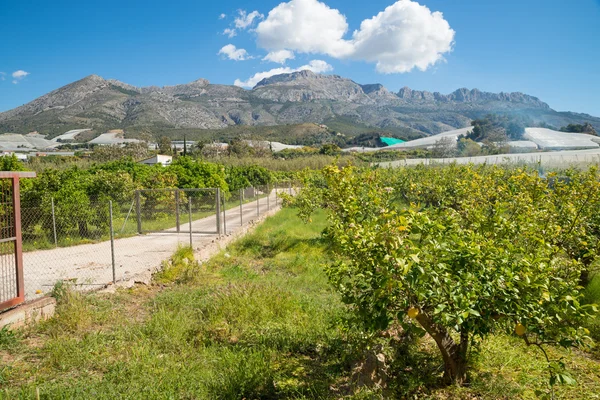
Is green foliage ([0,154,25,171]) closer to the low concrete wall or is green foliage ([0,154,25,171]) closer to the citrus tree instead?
the low concrete wall

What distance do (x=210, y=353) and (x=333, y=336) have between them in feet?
5.14

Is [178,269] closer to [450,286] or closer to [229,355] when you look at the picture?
[229,355]

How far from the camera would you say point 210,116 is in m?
150

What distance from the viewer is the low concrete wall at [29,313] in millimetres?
5438

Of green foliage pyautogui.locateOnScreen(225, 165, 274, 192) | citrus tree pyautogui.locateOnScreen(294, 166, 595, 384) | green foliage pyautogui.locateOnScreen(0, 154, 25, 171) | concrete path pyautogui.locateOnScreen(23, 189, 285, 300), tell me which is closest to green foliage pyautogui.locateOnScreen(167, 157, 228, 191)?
green foliage pyautogui.locateOnScreen(225, 165, 274, 192)

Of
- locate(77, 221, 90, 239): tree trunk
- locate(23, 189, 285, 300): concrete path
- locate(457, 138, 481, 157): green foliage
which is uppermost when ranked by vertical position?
locate(457, 138, 481, 157): green foliage

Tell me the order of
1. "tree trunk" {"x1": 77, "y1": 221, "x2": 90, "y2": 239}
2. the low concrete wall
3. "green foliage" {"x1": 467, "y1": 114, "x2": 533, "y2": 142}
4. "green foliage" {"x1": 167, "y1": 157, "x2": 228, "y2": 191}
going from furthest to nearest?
"green foliage" {"x1": 467, "y1": 114, "x2": 533, "y2": 142} < "green foliage" {"x1": 167, "y1": 157, "x2": 228, "y2": 191} < "tree trunk" {"x1": 77, "y1": 221, "x2": 90, "y2": 239} < the low concrete wall

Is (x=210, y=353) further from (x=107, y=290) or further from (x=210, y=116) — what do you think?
(x=210, y=116)

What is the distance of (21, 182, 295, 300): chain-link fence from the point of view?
8469mm

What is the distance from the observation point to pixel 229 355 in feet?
15.0

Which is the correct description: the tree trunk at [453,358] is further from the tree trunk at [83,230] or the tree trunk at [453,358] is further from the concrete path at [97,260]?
the tree trunk at [83,230]

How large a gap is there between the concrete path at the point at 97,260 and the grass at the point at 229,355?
148 cm

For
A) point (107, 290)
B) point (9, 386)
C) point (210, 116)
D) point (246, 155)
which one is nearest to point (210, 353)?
point (9, 386)

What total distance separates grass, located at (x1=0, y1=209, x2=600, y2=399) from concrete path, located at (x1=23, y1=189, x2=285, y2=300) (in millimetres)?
1482
